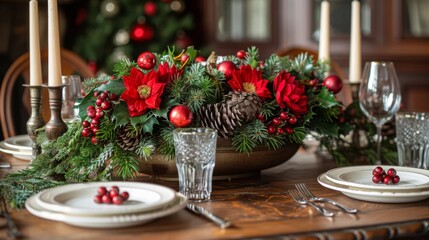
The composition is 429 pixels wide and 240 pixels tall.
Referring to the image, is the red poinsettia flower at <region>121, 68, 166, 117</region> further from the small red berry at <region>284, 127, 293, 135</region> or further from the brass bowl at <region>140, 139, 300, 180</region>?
the small red berry at <region>284, 127, 293, 135</region>

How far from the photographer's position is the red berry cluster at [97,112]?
4.47ft

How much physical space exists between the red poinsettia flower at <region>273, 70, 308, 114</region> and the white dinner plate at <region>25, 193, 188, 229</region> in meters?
0.46

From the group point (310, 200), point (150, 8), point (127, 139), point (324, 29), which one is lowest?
point (310, 200)

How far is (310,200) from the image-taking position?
4.23 feet

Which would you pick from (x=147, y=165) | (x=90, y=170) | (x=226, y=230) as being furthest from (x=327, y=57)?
(x=226, y=230)

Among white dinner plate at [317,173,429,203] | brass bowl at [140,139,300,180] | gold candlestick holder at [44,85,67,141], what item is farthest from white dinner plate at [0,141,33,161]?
white dinner plate at [317,173,429,203]

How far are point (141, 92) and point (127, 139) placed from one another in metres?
0.10

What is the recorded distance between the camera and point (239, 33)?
13.9ft

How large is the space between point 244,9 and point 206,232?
130 inches

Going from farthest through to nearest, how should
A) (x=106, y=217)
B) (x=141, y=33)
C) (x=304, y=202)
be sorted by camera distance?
(x=141, y=33)
(x=304, y=202)
(x=106, y=217)

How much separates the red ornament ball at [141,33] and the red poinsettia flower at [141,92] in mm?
2658

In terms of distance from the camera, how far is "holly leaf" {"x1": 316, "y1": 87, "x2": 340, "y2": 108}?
1548mm

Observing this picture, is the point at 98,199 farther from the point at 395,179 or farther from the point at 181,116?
the point at 395,179

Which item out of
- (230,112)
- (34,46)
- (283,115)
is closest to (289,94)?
(283,115)
